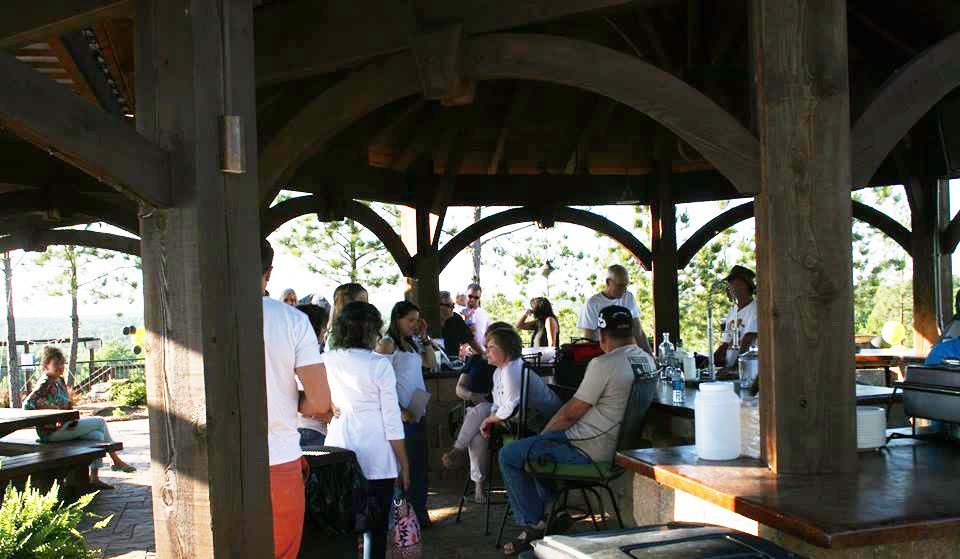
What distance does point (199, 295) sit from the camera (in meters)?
2.44

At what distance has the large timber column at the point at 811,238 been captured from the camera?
9.97 ft

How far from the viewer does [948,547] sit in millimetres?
2594

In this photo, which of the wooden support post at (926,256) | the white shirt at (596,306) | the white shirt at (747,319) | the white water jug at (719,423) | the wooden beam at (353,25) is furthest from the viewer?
the wooden support post at (926,256)

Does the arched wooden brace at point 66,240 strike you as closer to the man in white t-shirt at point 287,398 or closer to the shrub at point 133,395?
the shrub at point 133,395

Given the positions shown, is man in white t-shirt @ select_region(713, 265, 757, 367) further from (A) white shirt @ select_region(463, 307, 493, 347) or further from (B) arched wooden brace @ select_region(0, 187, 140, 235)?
(B) arched wooden brace @ select_region(0, 187, 140, 235)

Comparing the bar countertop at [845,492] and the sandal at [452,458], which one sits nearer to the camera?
the bar countertop at [845,492]

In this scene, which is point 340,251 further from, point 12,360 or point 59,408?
point 59,408

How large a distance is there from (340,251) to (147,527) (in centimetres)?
1601

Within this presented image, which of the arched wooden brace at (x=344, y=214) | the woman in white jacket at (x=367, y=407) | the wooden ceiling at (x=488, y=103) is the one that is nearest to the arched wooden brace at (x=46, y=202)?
the wooden ceiling at (x=488, y=103)

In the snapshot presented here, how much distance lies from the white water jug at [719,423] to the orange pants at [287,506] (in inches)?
57.0

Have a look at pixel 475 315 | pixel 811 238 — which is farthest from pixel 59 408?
pixel 811 238

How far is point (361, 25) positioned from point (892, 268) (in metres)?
22.4

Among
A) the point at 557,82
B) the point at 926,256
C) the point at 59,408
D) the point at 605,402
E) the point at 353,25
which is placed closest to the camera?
the point at 557,82

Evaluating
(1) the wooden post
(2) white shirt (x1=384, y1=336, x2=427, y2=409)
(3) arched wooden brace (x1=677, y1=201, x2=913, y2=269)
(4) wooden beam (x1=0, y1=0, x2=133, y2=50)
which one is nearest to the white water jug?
(2) white shirt (x1=384, y1=336, x2=427, y2=409)
